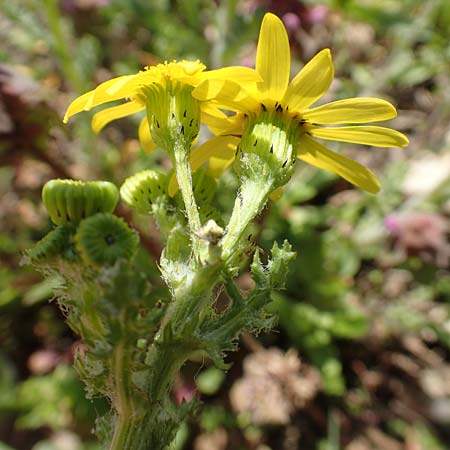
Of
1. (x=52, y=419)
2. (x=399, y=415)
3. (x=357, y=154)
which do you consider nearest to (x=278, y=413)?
(x=399, y=415)

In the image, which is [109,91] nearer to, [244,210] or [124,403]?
[244,210]

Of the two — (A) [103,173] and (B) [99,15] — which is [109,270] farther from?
(B) [99,15]

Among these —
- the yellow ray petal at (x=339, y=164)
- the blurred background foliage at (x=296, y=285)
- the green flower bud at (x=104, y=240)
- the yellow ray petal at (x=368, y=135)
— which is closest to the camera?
the green flower bud at (x=104, y=240)

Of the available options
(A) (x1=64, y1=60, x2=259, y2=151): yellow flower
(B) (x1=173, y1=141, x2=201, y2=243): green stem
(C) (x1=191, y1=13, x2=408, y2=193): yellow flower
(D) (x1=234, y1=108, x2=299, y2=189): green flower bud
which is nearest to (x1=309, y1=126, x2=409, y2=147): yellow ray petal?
(C) (x1=191, y1=13, x2=408, y2=193): yellow flower

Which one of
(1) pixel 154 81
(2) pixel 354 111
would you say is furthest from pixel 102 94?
(2) pixel 354 111

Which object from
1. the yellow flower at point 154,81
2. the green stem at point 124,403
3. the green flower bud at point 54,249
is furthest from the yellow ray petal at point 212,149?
the green stem at point 124,403

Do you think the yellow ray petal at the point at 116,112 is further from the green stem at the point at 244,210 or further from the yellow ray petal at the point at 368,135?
the yellow ray petal at the point at 368,135

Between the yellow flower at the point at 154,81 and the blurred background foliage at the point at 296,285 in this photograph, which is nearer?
the yellow flower at the point at 154,81

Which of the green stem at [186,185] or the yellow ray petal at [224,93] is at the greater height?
the yellow ray petal at [224,93]
